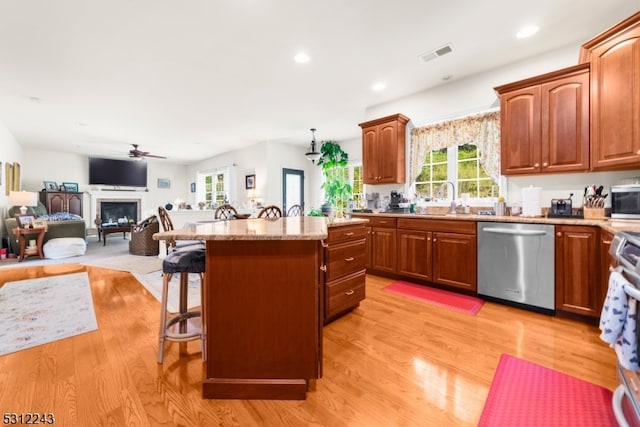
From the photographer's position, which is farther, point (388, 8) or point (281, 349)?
point (388, 8)

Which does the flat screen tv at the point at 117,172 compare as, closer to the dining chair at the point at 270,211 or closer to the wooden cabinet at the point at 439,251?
the dining chair at the point at 270,211

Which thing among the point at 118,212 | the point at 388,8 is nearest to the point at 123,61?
the point at 388,8

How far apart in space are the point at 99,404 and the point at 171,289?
2.00m

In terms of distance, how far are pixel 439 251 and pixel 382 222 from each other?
81 cm

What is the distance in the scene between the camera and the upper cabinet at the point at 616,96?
211 cm

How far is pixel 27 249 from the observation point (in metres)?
5.10

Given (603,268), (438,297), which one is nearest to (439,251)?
(438,297)

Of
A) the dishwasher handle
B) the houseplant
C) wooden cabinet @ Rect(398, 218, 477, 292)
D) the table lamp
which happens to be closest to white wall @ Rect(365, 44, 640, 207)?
the dishwasher handle

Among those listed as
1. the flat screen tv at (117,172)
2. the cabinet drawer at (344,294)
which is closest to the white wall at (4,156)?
the flat screen tv at (117,172)

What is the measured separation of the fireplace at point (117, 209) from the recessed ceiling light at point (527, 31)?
1027 centimetres

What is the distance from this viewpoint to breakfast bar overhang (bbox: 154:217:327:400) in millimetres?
1431

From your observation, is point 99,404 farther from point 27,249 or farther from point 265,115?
point 27,249

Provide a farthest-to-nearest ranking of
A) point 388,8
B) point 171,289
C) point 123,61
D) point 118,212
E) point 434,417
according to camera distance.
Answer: point 118,212 → point 171,289 → point 123,61 → point 388,8 → point 434,417

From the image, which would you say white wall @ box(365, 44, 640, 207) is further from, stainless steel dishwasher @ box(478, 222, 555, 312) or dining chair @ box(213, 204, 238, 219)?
dining chair @ box(213, 204, 238, 219)
